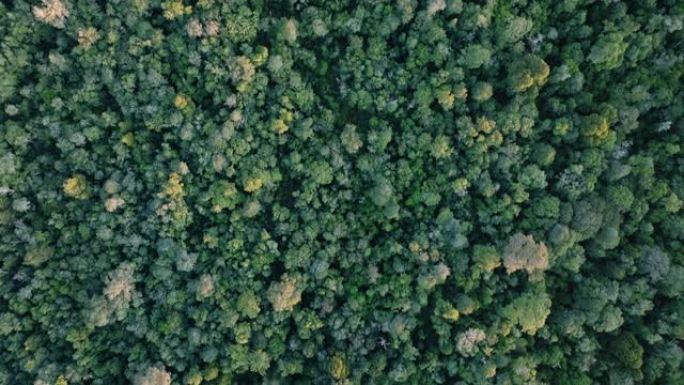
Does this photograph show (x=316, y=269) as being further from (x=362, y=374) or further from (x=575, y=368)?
(x=575, y=368)

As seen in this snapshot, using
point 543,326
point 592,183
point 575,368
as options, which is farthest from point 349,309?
point 592,183

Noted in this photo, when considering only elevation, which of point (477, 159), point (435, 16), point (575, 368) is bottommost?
point (575, 368)

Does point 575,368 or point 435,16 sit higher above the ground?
point 435,16

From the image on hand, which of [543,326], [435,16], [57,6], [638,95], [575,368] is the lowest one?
[575,368]

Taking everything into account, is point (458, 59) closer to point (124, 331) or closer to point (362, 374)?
point (362, 374)

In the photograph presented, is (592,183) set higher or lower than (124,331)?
higher

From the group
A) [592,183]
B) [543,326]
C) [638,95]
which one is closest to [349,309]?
[543,326]
